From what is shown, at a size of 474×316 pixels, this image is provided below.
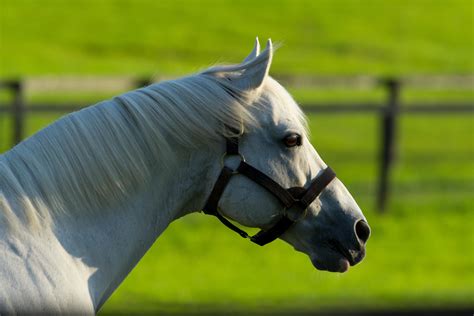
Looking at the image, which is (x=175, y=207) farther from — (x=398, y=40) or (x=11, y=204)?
(x=398, y=40)

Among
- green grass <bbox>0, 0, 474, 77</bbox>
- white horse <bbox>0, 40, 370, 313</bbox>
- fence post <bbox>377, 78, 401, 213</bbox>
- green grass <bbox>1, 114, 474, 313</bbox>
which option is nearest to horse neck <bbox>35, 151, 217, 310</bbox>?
white horse <bbox>0, 40, 370, 313</bbox>

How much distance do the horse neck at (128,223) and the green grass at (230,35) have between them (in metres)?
21.6

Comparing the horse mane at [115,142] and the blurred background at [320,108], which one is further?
the blurred background at [320,108]

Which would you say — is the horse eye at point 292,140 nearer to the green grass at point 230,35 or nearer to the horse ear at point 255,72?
the horse ear at point 255,72

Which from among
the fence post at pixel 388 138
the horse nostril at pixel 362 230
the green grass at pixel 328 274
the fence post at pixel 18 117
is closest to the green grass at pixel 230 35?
the fence post at pixel 388 138

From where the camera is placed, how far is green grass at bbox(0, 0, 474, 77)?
93.0 ft

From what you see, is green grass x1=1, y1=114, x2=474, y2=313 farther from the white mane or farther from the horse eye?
the white mane

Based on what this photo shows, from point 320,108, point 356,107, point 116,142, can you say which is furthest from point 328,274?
point 116,142

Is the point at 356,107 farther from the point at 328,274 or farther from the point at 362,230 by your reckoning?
the point at 362,230

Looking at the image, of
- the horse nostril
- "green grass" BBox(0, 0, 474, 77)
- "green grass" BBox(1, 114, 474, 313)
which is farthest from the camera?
"green grass" BBox(0, 0, 474, 77)

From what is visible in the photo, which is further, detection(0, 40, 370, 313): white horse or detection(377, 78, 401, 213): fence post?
detection(377, 78, 401, 213): fence post

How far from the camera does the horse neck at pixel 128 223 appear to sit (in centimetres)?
359

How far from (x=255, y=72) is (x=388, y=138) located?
8763 mm

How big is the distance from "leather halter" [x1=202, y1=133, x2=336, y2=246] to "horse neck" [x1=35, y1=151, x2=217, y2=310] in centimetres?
5
